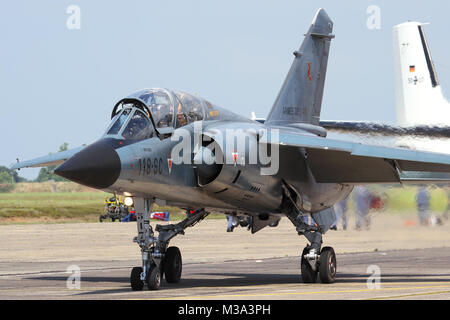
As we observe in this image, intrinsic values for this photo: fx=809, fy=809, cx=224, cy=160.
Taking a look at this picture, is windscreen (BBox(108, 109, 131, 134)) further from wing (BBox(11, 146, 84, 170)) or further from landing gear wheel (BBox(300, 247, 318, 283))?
landing gear wheel (BBox(300, 247, 318, 283))

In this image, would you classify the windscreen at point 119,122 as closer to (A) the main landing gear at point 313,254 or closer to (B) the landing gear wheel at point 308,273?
(A) the main landing gear at point 313,254

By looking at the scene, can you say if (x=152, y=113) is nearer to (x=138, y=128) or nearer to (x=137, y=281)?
(x=138, y=128)

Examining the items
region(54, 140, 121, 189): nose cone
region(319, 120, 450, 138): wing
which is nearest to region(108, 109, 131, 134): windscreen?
region(54, 140, 121, 189): nose cone

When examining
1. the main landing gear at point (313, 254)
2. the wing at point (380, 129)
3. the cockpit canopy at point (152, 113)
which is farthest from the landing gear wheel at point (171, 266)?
the wing at point (380, 129)

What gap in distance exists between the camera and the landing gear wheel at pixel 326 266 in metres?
16.3

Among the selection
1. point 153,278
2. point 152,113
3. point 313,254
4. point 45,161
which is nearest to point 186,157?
point 152,113

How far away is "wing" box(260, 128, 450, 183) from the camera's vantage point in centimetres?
1518

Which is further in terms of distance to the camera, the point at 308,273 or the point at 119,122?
the point at 308,273

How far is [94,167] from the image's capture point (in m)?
12.6

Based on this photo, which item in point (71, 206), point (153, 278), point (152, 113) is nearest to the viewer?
point (152, 113)

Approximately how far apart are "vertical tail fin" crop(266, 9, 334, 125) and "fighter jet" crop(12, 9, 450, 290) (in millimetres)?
402

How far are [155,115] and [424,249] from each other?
18.7 metres

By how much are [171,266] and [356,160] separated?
4398 mm
